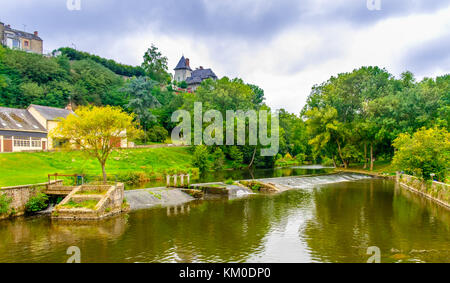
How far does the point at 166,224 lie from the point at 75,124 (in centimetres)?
1384

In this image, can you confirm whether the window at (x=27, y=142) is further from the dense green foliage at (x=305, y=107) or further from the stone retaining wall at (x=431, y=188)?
the stone retaining wall at (x=431, y=188)

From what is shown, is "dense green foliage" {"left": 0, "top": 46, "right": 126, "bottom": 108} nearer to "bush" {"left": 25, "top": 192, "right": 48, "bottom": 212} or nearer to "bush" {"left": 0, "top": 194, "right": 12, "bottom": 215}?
"bush" {"left": 25, "top": 192, "right": 48, "bottom": 212}

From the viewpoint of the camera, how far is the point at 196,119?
77062 mm

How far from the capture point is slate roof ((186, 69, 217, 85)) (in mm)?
140500

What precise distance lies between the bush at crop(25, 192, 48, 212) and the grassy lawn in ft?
13.0

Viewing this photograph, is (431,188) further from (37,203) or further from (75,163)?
(75,163)

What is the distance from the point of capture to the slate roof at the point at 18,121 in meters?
53.0

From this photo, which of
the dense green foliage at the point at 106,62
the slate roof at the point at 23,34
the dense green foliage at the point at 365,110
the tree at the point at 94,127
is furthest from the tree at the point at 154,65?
the tree at the point at 94,127

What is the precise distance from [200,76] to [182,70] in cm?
1275

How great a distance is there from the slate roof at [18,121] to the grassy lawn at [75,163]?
6149 millimetres

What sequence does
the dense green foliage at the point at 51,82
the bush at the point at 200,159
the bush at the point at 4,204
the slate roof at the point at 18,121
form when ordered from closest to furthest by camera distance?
the bush at the point at 4,204 → the slate roof at the point at 18,121 → the bush at the point at 200,159 → the dense green foliage at the point at 51,82

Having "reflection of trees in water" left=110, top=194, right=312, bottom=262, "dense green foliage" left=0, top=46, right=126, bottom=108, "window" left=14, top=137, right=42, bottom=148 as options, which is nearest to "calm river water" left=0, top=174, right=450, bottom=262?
"reflection of trees in water" left=110, top=194, right=312, bottom=262

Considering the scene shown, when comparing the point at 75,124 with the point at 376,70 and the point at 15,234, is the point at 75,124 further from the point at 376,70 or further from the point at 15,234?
the point at 376,70

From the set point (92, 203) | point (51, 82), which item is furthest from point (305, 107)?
point (51, 82)
